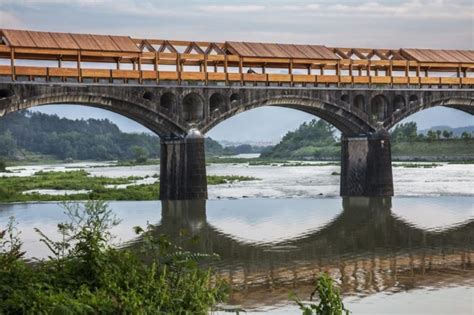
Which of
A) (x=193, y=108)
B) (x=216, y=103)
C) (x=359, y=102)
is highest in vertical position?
(x=359, y=102)

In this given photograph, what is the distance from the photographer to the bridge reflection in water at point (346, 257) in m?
26.5

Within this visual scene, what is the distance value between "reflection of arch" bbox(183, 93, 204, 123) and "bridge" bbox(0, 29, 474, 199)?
0.25 feet

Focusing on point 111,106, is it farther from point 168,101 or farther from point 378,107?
point 378,107

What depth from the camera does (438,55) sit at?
222 feet

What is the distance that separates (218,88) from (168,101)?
150 inches

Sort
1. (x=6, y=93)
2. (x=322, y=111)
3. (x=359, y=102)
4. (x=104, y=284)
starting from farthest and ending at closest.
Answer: (x=359, y=102)
(x=322, y=111)
(x=6, y=93)
(x=104, y=284)

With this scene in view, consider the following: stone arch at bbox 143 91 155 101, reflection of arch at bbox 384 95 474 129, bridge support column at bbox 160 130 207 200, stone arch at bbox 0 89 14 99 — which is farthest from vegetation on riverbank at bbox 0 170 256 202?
reflection of arch at bbox 384 95 474 129

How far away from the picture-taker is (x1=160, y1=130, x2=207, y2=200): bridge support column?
54188 millimetres

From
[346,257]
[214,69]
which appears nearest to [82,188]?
[214,69]

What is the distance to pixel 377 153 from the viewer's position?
62.4m

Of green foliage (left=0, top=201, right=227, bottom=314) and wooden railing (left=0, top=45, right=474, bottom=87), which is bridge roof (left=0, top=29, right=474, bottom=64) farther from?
green foliage (left=0, top=201, right=227, bottom=314)

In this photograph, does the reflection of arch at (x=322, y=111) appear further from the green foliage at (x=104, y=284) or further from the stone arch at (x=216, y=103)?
the green foliage at (x=104, y=284)

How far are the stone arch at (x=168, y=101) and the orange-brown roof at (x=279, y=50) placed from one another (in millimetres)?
6307

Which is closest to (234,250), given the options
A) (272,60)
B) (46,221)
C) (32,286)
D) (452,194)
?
(46,221)
